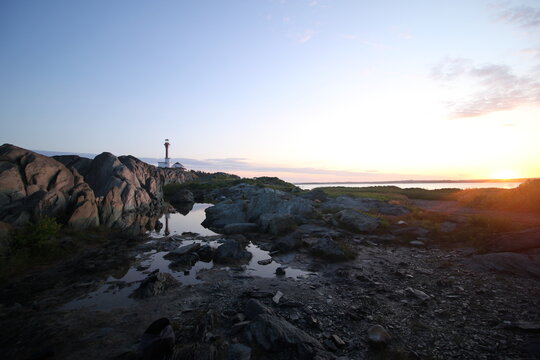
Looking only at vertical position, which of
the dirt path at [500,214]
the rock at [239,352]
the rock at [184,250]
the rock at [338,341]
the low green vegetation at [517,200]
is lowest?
the rock at [184,250]

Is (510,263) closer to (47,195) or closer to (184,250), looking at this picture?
(184,250)

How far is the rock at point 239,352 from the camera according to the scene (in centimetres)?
606

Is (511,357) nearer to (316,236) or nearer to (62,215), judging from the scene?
(316,236)

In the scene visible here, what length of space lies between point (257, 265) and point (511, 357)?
1051 cm

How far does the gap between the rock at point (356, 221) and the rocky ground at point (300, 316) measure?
23.3ft

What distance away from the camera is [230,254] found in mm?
14531

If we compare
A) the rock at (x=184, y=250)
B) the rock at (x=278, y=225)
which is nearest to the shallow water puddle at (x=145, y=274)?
the rock at (x=184, y=250)

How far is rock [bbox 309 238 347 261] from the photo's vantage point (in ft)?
46.6

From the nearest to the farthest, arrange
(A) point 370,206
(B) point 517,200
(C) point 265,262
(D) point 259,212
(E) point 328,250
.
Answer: (C) point 265,262, (E) point 328,250, (D) point 259,212, (B) point 517,200, (A) point 370,206

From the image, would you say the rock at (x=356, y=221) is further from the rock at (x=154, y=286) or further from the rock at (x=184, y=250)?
the rock at (x=154, y=286)

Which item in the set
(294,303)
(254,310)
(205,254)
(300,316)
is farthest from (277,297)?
(205,254)

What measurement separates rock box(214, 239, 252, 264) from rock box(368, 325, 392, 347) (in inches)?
351

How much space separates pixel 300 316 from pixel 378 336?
248cm

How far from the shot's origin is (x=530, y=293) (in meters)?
9.12
